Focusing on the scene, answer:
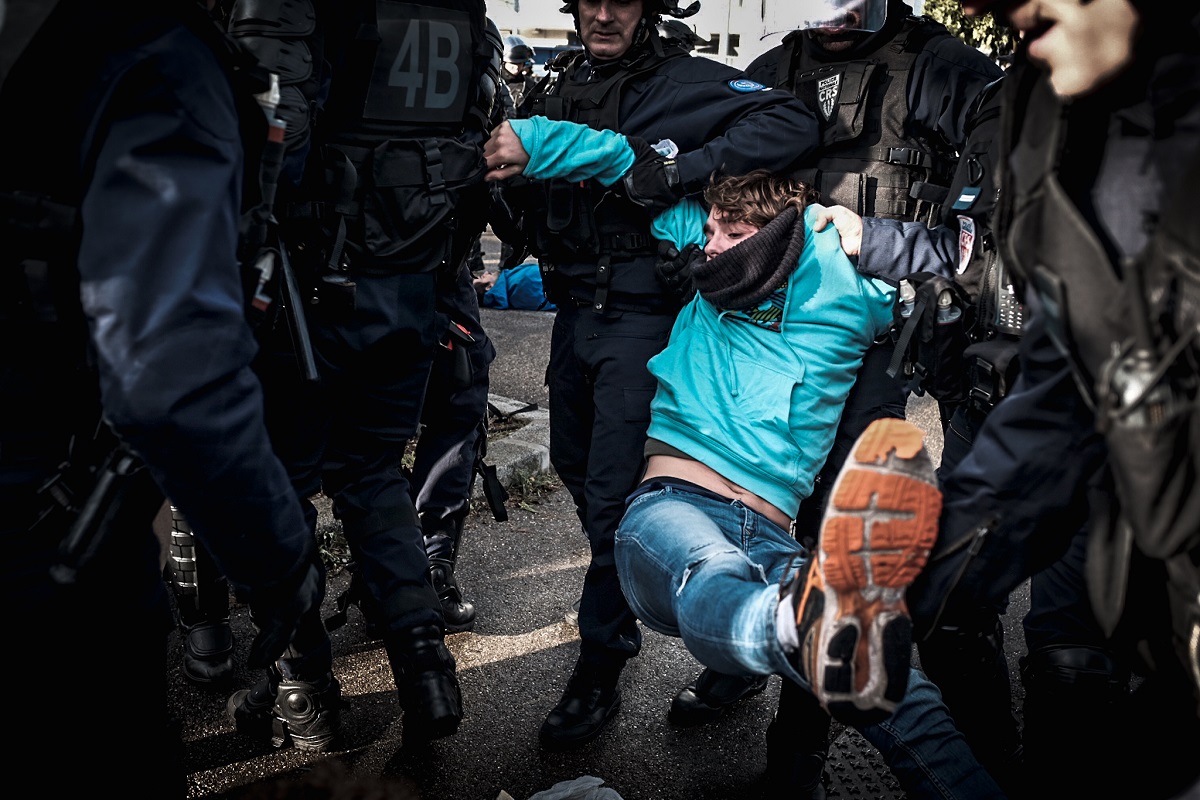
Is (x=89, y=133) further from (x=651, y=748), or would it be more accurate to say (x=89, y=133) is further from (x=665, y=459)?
(x=651, y=748)

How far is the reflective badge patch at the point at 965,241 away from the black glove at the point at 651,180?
0.83 metres

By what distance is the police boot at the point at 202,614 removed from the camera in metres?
2.84

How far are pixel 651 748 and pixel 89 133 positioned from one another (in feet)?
7.06

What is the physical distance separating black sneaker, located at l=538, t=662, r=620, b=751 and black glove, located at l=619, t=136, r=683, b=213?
4.74ft

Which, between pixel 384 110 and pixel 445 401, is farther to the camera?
pixel 445 401

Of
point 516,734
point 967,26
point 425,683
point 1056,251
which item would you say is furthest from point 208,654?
point 967,26

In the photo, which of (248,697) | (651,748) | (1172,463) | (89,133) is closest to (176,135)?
(89,133)

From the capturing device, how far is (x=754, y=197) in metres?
2.52

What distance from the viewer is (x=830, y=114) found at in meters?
3.13

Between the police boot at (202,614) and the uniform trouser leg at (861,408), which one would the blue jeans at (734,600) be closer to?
the uniform trouser leg at (861,408)

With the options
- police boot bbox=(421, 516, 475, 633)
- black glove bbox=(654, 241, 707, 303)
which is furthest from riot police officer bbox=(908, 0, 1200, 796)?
police boot bbox=(421, 516, 475, 633)

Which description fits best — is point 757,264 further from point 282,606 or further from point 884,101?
point 282,606

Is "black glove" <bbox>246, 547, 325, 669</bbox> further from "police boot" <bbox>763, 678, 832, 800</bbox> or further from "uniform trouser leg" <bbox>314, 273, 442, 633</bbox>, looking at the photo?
"police boot" <bbox>763, 678, 832, 800</bbox>

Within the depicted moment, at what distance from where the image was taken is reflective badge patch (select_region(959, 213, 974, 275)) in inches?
101
